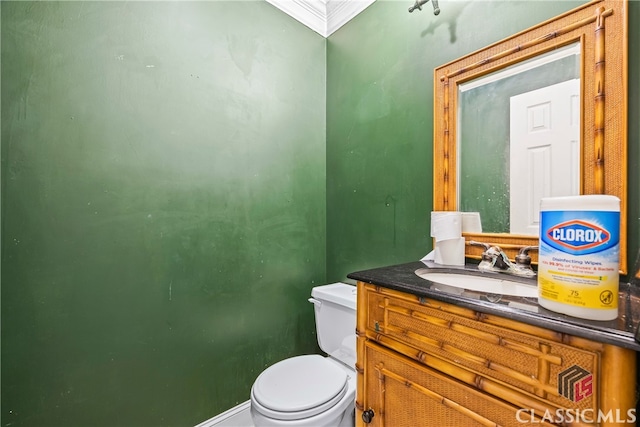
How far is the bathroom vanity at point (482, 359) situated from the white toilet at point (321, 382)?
183 millimetres

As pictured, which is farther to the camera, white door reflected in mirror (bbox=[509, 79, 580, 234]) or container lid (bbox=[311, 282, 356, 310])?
container lid (bbox=[311, 282, 356, 310])

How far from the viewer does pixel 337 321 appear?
1.41 metres

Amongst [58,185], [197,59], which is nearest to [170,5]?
[197,59]

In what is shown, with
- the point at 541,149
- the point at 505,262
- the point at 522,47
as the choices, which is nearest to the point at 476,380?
the point at 505,262

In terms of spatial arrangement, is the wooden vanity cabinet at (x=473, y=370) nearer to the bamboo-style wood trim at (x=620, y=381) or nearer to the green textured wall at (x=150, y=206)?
the bamboo-style wood trim at (x=620, y=381)

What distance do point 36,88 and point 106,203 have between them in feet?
1.45

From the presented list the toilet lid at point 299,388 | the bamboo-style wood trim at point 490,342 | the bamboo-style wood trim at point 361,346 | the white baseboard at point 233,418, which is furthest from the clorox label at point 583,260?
the white baseboard at point 233,418

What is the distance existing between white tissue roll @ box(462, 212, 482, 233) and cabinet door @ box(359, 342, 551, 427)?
0.60m

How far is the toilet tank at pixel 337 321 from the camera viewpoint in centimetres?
134

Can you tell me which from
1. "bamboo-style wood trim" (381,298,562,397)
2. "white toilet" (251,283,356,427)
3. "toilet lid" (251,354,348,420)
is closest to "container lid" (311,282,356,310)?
"white toilet" (251,283,356,427)

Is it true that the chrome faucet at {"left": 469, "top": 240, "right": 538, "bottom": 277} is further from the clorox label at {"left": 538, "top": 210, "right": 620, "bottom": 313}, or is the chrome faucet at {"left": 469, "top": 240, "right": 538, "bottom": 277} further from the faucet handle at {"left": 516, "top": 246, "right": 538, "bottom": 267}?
the clorox label at {"left": 538, "top": 210, "right": 620, "bottom": 313}

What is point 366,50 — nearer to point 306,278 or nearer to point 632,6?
point 632,6

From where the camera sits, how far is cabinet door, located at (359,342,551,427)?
0.64m

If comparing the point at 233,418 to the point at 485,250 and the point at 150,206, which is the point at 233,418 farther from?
the point at 485,250
